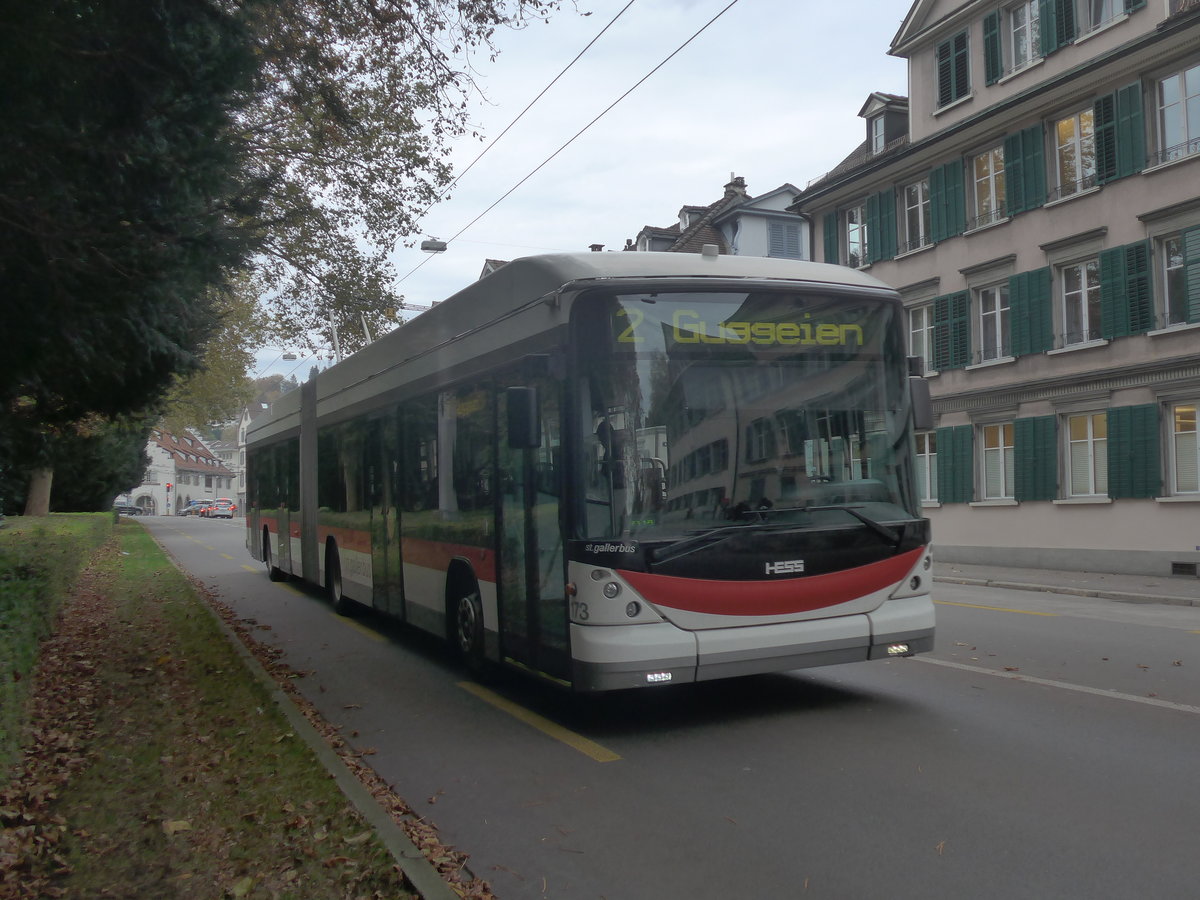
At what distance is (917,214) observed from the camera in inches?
1080

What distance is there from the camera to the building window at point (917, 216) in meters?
27.0

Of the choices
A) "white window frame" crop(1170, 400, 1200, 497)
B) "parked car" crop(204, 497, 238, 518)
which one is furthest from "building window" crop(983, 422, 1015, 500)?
"parked car" crop(204, 497, 238, 518)

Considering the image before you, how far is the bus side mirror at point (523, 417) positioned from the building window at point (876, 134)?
83.1 ft

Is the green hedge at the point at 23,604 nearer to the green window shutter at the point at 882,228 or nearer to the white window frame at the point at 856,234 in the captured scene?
the green window shutter at the point at 882,228

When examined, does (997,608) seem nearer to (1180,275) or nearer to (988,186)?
(1180,275)

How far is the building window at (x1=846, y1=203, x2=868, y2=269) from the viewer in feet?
96.5

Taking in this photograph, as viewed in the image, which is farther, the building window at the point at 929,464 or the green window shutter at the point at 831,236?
the green window shutter at the point at 831,236

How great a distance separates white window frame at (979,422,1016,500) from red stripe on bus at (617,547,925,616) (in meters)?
17.7

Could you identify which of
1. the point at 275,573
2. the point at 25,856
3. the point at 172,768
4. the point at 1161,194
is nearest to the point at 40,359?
the point at 172,768

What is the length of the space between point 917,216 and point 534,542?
883 inches

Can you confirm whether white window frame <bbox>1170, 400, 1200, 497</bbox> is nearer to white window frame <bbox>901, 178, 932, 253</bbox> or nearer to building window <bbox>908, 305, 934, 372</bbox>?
building window <bbox>908, 305, 934, 372</bbox>

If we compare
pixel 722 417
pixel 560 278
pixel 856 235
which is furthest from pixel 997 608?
pixel 856 235

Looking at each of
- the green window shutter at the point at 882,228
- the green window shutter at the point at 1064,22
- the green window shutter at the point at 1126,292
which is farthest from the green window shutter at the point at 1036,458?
the green window shutter at the point at 1064,22

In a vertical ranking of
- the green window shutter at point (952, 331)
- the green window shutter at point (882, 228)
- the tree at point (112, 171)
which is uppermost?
the green window shutter at point (882, 228)
